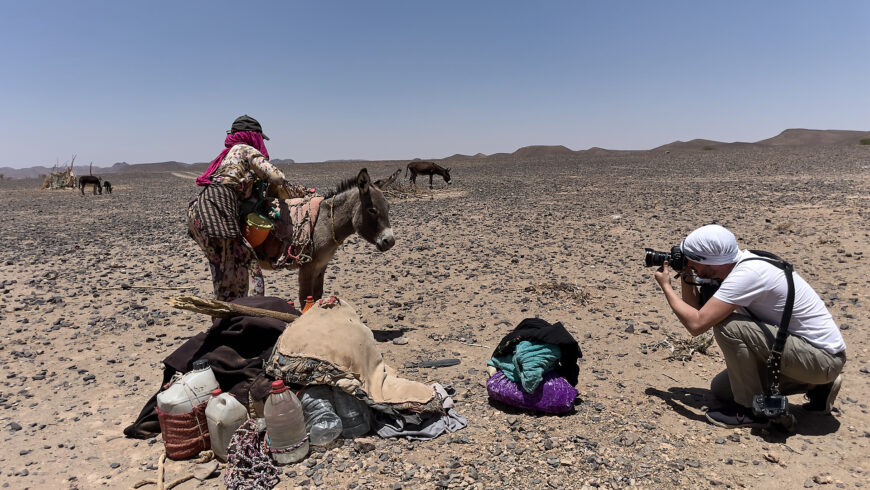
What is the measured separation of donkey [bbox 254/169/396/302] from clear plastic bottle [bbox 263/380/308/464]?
2.10m

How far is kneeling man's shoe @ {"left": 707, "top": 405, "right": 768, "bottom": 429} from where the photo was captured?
11.8 ft

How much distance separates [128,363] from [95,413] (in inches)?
43.6

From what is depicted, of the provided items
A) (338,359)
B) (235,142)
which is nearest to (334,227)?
(235,142)

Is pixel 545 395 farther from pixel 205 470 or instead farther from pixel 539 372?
pixel 205 470

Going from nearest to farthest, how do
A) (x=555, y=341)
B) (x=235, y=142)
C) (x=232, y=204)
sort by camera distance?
1. (x=555, y=341)
2. (x=232, y=204)
3. (x=235, y=142)

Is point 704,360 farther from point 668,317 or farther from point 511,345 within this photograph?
point 511,345

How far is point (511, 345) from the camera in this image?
400 centimetres

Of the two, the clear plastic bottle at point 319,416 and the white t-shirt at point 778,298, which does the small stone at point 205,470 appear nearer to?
the clear plastic bottle at point 319,416

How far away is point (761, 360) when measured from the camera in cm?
355

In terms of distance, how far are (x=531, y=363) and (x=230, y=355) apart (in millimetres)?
2386

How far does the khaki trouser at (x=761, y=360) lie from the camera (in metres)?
3.38

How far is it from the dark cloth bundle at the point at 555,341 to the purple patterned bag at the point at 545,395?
14 centimetres

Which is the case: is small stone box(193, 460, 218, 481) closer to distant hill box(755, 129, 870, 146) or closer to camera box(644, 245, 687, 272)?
camera box(644, 245, 687, 272)

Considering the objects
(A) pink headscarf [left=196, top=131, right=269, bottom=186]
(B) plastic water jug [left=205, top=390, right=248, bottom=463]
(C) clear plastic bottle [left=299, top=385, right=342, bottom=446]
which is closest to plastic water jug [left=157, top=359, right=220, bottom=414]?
(B) plastic water jug [left=205, top=390, right=248, bottom=463]
